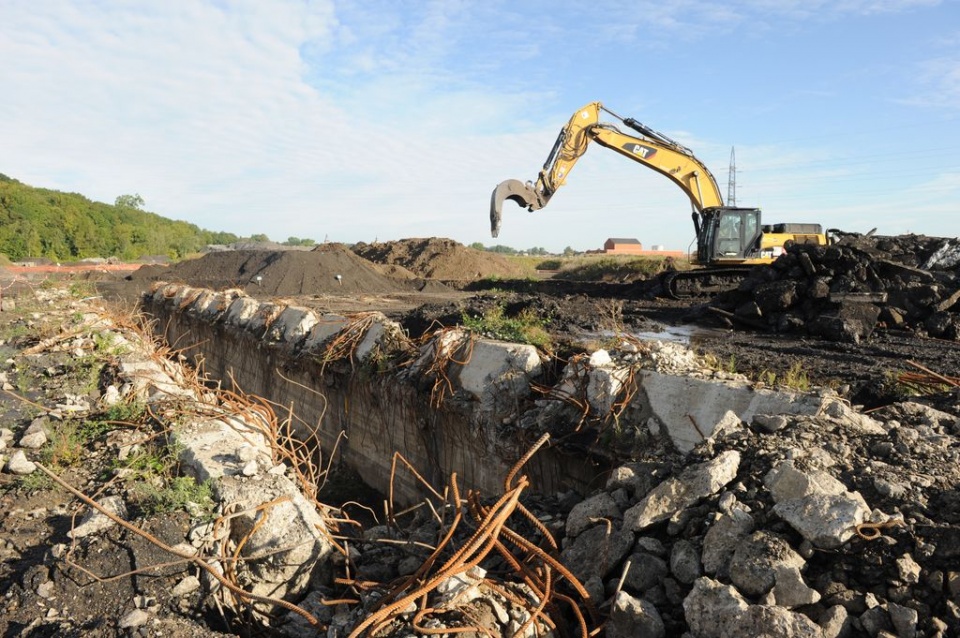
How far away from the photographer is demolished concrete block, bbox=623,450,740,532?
290cm

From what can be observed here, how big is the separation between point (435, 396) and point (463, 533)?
2820 mm

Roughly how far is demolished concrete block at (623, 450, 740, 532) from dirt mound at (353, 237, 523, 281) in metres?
25.5

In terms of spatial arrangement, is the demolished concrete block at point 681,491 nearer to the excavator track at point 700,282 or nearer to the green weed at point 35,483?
the green weed at point 35,483

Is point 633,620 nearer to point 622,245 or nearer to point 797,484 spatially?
point 797,484

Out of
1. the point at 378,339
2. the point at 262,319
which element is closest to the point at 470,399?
the point at 378,339

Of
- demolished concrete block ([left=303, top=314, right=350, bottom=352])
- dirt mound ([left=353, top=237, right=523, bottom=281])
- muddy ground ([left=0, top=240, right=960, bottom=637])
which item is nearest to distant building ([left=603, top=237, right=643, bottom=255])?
dirt mound ([left=353, top=237, right=523, bottom=281])

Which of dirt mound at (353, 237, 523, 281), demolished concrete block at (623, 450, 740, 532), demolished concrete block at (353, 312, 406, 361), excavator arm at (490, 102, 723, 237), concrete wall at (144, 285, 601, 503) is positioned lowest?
concrete wall at (144, 285, 601, 503)

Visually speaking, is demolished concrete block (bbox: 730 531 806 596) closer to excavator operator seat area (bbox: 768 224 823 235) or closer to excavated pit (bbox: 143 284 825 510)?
excavated pit (bbox: 143 284 825 510)

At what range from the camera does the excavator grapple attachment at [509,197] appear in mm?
12625

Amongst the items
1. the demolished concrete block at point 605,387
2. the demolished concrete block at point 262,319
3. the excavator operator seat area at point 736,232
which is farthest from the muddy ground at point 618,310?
the demolished concrete block at point 262,319

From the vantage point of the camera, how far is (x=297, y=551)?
3293 millimetres

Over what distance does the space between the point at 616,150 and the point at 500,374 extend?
10.3 meters

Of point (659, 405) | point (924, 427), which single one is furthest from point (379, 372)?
point (924, 427)

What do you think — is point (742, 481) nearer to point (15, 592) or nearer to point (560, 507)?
point (560, 507)
